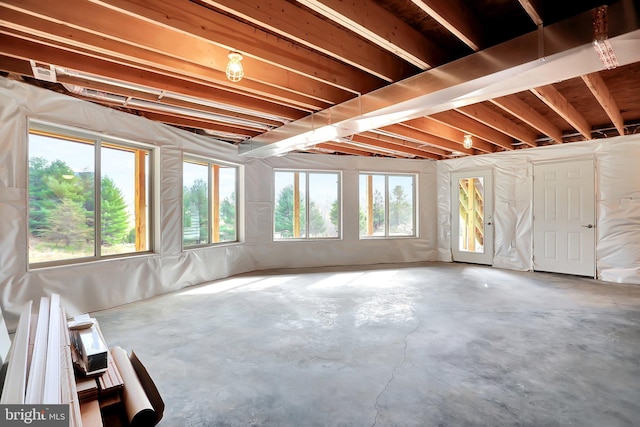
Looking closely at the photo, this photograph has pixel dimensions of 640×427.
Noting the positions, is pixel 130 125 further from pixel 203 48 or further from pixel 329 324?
pixel 329 324

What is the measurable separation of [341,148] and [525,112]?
3185 mm

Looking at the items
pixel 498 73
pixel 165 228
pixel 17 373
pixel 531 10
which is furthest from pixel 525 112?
pixel 17 373

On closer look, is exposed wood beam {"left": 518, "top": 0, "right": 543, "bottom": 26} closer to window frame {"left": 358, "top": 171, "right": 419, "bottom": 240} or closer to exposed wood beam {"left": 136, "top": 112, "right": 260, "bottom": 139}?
exposed wood beam {"left": 136, "top": 112, "right": 260, "bottom": 139}

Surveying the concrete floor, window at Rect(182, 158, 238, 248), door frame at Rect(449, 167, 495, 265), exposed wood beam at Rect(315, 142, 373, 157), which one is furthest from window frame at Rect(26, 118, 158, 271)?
door frame at Rect(449, 167, 495, 265)

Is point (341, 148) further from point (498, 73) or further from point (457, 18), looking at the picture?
point (457, 18)

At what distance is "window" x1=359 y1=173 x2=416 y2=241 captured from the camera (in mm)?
7418

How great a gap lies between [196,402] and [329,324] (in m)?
1.62

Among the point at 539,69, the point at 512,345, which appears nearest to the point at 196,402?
the point at 512,345

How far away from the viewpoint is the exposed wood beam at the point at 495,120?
4074 mm

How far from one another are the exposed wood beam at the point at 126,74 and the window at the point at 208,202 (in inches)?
71.9

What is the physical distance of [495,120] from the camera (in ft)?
14.7

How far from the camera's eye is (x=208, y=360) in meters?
2.60

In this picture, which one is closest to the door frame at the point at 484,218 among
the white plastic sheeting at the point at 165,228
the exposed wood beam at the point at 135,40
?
the white plastic sheeting at the point at 165,228

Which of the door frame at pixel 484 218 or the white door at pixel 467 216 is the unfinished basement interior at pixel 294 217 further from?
the white door at pixel 467 216
